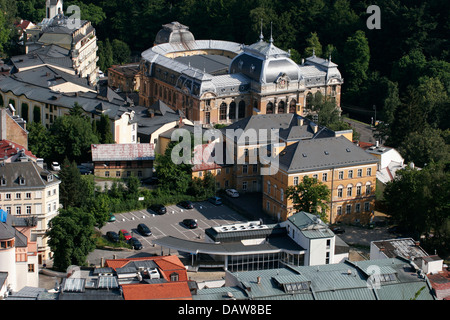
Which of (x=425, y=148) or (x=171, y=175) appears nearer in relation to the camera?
(x=171, y=175)

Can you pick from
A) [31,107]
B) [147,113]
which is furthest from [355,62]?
[31,107]

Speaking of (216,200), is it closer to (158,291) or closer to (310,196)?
(310,196)

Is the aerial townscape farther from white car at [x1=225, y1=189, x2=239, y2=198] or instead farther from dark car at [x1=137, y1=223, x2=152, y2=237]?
dark car at [x1=137, y1=223, x2=152, y2=237]

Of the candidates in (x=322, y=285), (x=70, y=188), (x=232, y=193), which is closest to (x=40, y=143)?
(x=70, y=188)

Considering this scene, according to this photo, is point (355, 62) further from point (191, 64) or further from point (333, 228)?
point (333, 228)

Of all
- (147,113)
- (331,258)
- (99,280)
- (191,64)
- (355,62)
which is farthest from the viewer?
(355,62)

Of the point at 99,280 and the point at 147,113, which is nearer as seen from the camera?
the point at 99,280
